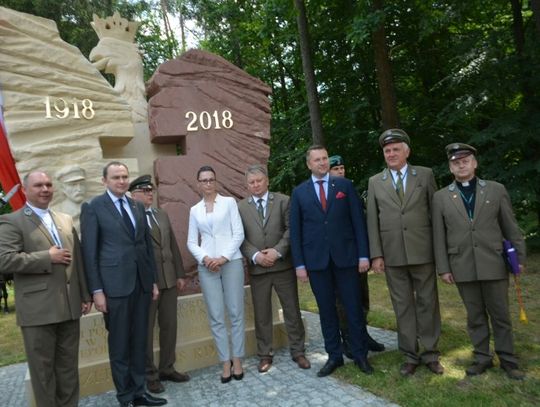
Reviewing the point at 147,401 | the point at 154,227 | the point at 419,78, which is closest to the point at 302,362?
the point at 147,401

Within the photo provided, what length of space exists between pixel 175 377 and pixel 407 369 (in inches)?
74.3

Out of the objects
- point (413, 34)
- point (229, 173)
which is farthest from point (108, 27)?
point (413, 34)

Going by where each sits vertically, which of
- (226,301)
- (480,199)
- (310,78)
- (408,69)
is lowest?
(226,301)

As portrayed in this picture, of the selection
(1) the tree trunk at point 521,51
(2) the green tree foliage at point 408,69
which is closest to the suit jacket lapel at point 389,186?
(2) the green tree foliage at point 408,69

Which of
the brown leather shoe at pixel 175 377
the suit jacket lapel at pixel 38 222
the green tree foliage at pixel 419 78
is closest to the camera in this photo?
the suit jacket lapel at pixel 38 222

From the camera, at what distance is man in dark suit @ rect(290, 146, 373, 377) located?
3545 mm

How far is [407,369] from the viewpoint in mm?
3428

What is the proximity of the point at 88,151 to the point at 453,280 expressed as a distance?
3.31 m

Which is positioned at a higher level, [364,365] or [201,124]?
[201,124]

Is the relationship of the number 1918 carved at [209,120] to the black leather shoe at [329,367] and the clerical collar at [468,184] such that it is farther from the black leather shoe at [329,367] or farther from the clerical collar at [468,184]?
the black leather shoe at [329,367]

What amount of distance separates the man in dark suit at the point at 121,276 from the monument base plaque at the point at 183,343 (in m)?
0.61

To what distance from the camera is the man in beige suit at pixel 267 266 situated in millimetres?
3824

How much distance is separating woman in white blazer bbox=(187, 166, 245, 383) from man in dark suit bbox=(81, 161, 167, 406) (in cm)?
54

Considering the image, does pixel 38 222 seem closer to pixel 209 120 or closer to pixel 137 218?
pixel 137 218
